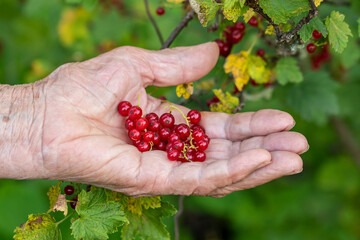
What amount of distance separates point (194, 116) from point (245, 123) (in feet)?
1.10

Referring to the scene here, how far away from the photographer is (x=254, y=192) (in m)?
4.70

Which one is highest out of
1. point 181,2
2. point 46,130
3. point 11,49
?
point 181,2

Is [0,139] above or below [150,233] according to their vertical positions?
above

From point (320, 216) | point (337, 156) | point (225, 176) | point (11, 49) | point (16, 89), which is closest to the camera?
point (225, 176)

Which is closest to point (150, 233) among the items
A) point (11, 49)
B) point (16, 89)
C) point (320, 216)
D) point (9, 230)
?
point (16, 89)

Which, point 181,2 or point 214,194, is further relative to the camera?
point 181,2

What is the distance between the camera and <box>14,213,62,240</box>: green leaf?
1.90 m

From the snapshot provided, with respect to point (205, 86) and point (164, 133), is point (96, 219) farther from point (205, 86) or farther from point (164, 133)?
point (205, 86)

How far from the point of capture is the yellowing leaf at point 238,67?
250 cm

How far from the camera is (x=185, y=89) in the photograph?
97.5 inches

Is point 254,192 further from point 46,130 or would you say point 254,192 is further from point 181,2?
point 46,130

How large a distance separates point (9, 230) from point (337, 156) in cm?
402

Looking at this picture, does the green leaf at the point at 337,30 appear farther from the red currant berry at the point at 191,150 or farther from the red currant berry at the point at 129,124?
the red currant berry at the point at 129,124

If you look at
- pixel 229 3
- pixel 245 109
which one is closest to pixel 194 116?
pixel 229 3
